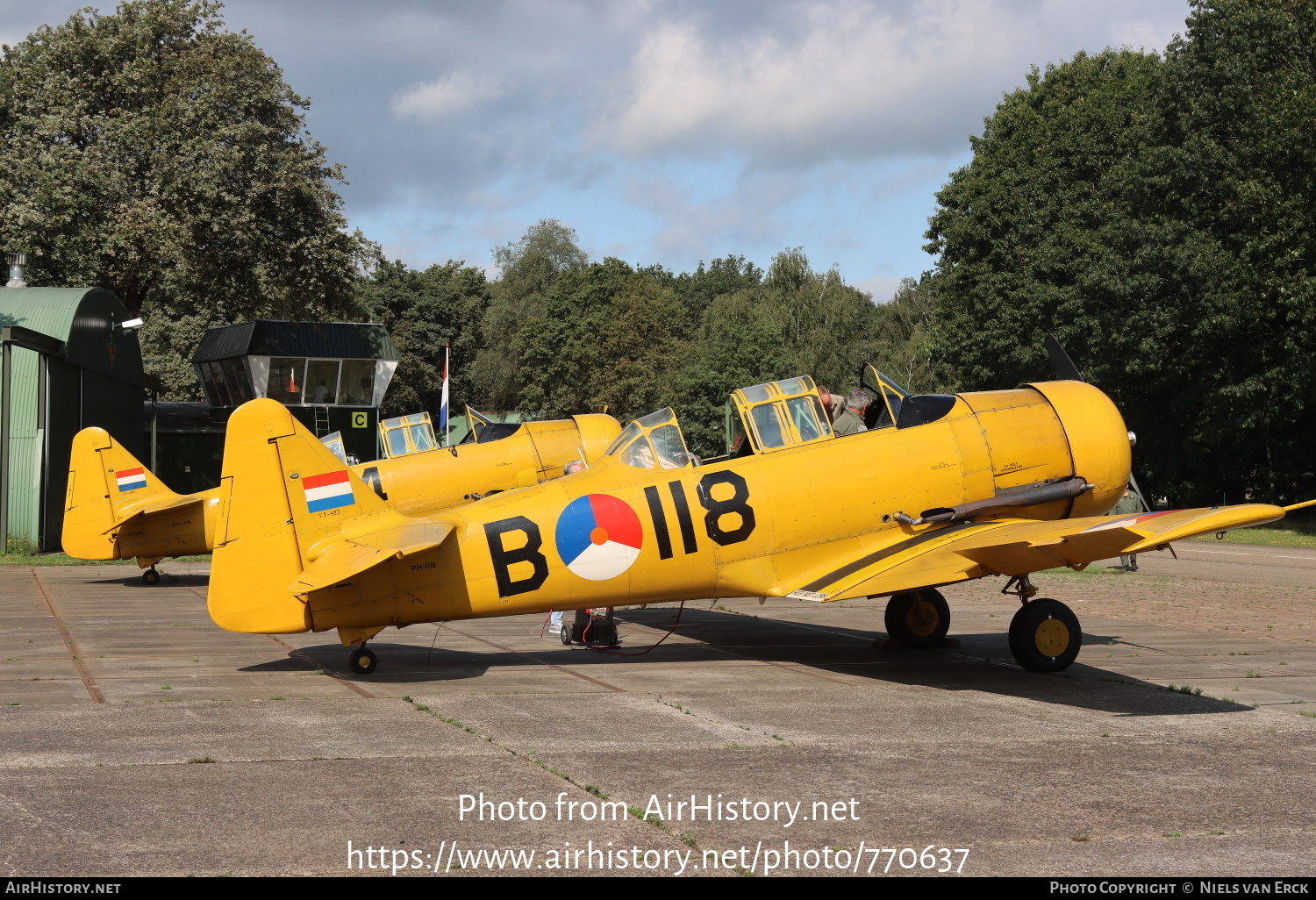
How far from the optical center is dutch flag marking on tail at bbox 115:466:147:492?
18562 millimetres

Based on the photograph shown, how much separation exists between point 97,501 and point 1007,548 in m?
Result: 15.8

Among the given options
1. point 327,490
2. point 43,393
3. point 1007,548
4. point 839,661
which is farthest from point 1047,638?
point 43,393

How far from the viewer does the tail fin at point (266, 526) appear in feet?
29.5

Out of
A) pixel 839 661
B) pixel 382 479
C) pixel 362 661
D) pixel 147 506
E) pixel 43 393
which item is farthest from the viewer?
pixel 43 393

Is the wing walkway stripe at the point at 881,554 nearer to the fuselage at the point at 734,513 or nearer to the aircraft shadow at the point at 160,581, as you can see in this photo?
the fuselage at the point at 734,513

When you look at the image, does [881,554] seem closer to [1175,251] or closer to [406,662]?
[406,662]

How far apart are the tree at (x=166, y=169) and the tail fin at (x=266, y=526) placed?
88.4 ft

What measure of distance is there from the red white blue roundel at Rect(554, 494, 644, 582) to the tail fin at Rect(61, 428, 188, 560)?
37.8 feet

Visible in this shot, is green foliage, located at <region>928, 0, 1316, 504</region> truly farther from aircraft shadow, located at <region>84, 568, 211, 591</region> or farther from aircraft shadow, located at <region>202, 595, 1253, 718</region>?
aircraft shadow, located at <region>84, 568, 211, 591</region>

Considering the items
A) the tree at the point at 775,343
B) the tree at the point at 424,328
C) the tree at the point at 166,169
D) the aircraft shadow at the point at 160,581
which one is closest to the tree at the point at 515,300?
the tree at the point at 424,328

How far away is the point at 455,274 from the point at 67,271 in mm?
52342

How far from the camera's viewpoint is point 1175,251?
33875mm

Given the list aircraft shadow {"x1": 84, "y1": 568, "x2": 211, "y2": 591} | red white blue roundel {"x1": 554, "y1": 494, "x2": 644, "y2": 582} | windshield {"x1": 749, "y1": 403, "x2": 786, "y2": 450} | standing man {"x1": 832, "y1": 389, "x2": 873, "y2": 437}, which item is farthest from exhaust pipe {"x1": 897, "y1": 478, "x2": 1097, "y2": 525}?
aircraft shadow {"x1": 84, "y1": 568, "x2": 211, "y2": 591}

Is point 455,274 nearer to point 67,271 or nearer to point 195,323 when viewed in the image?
point 195,323
